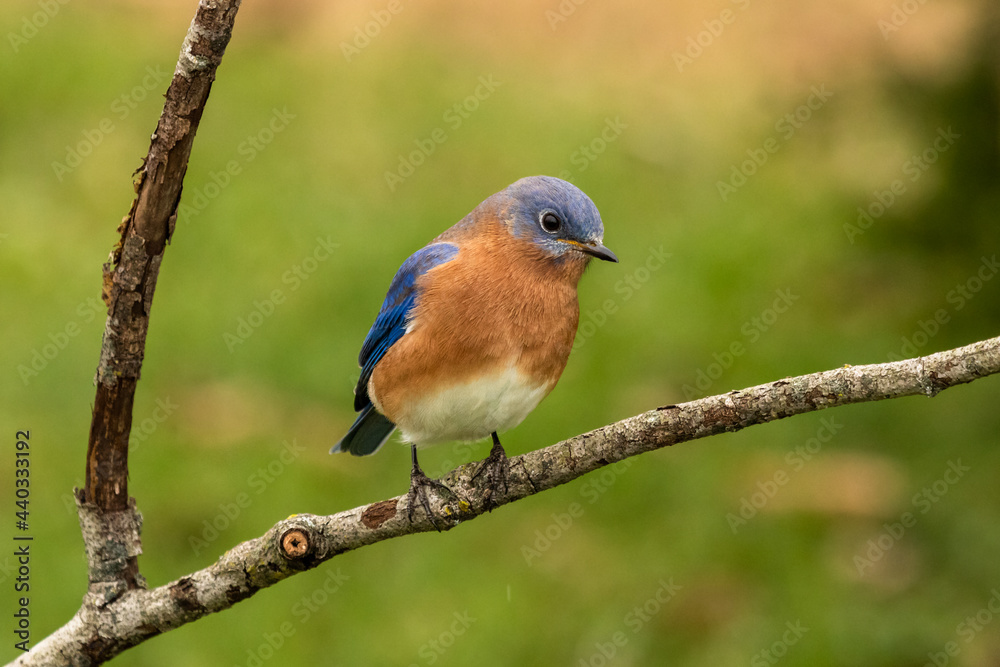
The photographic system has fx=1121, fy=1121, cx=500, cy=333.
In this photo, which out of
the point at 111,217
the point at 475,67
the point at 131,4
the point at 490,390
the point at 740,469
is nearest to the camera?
the point at 490,390

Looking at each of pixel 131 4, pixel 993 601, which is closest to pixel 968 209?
pixel 993 601

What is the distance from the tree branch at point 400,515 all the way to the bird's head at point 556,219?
974 mm

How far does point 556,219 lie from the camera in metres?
4.30

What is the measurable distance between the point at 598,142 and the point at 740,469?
13.0ft

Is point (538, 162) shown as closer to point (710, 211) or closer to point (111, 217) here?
point (710, 211)

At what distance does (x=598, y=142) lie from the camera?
987 centimetres
